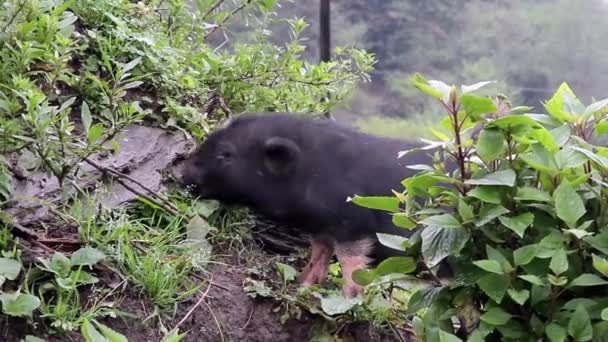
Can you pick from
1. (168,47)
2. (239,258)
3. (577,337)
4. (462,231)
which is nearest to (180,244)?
(239,258)

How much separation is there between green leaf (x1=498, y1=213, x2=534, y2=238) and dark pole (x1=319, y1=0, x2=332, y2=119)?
1.78 metres

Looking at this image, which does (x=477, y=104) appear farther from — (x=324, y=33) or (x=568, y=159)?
(x=324, y=33)

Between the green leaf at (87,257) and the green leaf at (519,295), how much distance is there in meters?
1.07

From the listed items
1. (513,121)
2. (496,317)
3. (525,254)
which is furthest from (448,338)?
(513,121)

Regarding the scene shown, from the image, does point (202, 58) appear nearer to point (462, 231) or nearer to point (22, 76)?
point (22, 76)

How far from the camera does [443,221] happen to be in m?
1.58

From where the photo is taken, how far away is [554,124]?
169 centimetres

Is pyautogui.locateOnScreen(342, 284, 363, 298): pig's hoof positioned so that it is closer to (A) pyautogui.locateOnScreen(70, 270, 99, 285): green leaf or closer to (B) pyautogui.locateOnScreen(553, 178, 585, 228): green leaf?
(A) pyautogui.locateOnScreen(70, 270, 99, 285): green leaf

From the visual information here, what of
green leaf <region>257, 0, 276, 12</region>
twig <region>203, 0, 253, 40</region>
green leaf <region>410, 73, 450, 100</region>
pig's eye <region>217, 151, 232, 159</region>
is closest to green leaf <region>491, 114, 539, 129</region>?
green leaf <region>410, 73, 450, 100</region>

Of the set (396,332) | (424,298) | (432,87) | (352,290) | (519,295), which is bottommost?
(396,332)

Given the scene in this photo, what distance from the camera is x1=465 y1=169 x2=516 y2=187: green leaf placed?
1546mm

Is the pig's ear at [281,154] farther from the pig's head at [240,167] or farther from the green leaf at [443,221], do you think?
the green leaf at [443,221]

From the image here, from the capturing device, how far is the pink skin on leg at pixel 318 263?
8.59ft

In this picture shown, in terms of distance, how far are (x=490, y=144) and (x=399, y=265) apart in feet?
1.07
